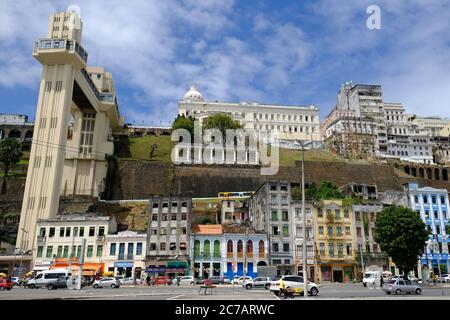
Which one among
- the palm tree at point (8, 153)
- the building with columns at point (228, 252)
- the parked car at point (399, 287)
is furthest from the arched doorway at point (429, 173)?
Result: the palm tree at point (8, 153)

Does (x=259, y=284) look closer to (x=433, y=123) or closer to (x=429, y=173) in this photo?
(x=429, y=173)

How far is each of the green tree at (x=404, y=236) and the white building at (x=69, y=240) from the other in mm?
38661

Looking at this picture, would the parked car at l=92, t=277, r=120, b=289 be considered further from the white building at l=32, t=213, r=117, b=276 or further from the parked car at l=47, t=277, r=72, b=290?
the white building at l=32, t=213, r=117, b=276

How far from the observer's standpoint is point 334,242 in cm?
5956

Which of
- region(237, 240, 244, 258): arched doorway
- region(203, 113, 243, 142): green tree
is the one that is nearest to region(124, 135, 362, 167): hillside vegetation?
region(203, 113, 243, 142): green tree

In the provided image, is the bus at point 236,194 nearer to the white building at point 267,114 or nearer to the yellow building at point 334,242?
the yellow building at point 334,242

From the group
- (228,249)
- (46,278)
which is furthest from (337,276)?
(46,278)

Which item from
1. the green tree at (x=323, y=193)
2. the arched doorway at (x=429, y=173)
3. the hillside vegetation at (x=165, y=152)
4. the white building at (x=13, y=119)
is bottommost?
the green tree at (x=323, y=193)

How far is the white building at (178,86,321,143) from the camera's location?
138m

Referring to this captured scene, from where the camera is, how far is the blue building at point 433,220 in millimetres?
61156

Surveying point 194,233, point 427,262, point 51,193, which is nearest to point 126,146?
point 51,193

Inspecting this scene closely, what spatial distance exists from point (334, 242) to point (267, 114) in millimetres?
90125

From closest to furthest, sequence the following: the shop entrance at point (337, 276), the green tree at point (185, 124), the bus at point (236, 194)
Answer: the shop entrance at point (337, 276) → the bus at point (236, 194) → the green tree at point (185, 124)

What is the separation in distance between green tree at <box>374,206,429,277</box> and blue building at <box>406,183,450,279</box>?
731 inches
